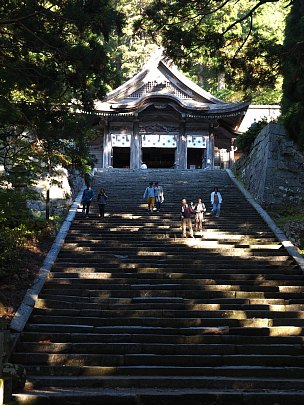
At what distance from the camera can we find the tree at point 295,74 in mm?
9258

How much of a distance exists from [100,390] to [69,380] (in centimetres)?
57

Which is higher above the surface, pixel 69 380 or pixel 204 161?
pixel 204 161

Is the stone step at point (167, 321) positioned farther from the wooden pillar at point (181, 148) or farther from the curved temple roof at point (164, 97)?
the wooden pillar at point (181, 148)

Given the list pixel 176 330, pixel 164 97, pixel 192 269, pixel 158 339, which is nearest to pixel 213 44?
pixel 192 269

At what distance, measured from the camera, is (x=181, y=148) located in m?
28.5

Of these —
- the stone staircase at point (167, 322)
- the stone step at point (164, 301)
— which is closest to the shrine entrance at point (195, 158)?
the stone staircase at point (167, 322)

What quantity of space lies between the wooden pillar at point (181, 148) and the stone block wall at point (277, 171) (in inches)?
362

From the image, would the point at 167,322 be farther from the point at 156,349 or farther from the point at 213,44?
the point at 213,44

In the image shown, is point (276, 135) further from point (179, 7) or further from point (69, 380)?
point (69, 380)

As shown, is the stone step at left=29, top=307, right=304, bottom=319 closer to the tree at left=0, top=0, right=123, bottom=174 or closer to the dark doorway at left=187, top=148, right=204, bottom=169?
the tree at left=0, top=0, right=123, bottom=174

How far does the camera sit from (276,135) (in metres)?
18.3

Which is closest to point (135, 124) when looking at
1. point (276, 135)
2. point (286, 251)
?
point (276, 135)

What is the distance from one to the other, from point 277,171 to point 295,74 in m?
8.61

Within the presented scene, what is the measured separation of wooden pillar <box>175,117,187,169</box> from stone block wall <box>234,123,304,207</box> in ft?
30.1
